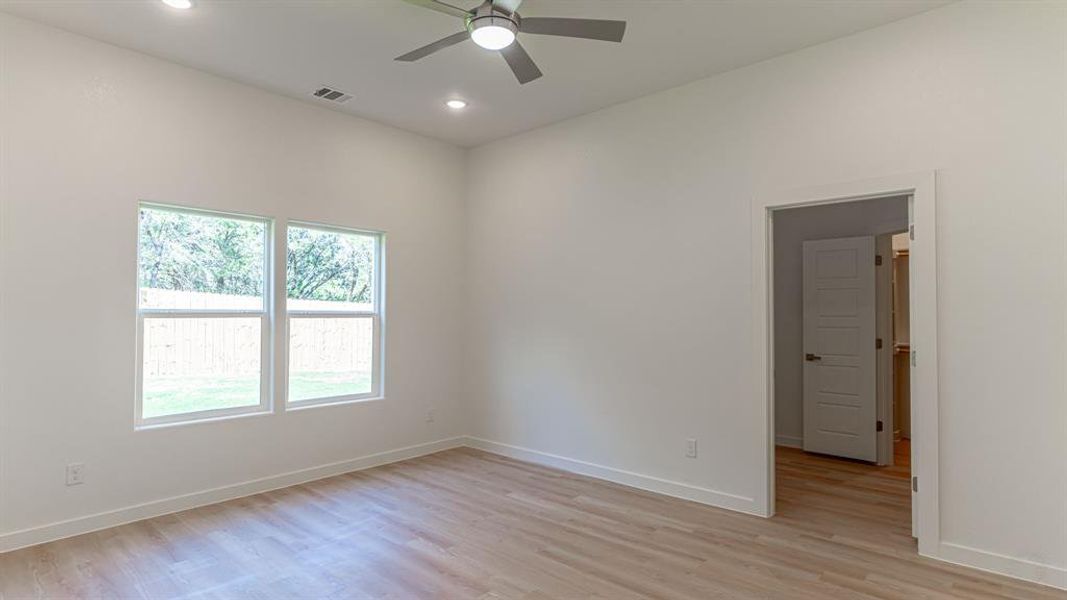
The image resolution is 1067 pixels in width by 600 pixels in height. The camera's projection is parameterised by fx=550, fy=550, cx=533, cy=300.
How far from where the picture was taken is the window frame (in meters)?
4.50

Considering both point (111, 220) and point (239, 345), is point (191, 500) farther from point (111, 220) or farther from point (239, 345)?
point (111, 220)

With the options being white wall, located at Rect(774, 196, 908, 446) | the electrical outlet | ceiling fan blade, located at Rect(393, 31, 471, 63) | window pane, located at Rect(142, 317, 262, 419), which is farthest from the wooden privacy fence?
white wall, located at Rect(774, 196, 908, 446)

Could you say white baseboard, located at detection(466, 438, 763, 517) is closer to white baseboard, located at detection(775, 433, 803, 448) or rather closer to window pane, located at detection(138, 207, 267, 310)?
white baseboard, located at detection(775, 433, 803, 448)

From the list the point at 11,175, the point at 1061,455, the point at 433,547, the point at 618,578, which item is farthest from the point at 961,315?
the point at 11,175

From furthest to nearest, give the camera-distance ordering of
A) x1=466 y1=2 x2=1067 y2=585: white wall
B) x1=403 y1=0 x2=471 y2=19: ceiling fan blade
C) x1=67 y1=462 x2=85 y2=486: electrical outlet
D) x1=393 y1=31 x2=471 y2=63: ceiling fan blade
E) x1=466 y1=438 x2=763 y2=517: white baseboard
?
x1=466 y1=438 x2=763 y2=517: white baseboard → x1=67 y1=462 x2=85 y2=486: electrical outlet → x1=466 y1=2 x2=1067 y2=585: white wall → x1=393 y1=31 x2=471 y2=63: ceiling fan blade → x1=403 y1=0 x2=471 y2=19: ceiling fan blade

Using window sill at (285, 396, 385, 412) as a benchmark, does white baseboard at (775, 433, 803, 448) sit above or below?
below

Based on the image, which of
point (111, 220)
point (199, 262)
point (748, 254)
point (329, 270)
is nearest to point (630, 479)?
point (748, 254)

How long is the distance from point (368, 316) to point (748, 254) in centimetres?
332

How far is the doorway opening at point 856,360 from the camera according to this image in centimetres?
314

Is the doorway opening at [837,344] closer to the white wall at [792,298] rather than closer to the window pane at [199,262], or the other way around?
the white wall at [792,298]

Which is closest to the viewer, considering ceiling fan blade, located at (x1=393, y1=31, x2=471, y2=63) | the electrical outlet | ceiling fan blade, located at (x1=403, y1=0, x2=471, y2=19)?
ceiling fan blade, located at (x1=403, y1=0, x2=471, y2=19)

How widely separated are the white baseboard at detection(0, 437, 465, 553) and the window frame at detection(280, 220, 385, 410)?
54 centimetres

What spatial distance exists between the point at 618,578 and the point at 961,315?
2363mm

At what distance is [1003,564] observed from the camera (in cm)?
286
